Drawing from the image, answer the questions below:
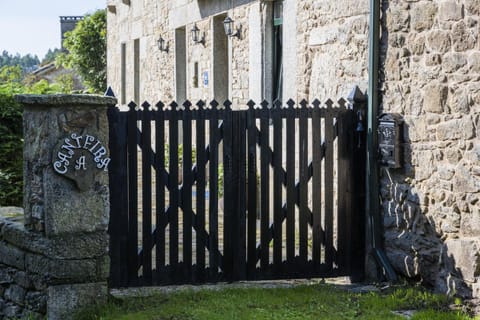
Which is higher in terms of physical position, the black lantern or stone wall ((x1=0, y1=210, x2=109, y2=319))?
the black lantern

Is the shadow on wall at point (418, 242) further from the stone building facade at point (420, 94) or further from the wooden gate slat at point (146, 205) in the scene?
the wooden gate slat at point (146, 205)

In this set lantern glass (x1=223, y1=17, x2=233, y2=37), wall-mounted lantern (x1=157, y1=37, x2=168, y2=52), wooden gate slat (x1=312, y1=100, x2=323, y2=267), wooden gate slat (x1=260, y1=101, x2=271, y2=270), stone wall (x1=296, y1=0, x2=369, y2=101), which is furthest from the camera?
wall-mounted lantern (x1=157, y1=37, x2=168, y2=52)

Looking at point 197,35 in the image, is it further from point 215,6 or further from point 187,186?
point 187,186

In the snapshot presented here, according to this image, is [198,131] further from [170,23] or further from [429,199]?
[170,23]

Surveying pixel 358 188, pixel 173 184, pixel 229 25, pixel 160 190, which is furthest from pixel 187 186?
pixel 229 25

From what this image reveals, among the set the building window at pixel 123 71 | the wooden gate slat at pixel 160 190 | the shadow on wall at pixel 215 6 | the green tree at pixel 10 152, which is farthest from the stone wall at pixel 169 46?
the wooden gate slat at pixel 160 190

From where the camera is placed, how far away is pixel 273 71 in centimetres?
1055

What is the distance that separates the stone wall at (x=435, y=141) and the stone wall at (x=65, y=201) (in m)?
2.31

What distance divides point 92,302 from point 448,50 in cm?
317

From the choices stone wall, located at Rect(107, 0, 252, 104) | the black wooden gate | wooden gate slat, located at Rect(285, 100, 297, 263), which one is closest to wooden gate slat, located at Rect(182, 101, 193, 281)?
the black wooden gate

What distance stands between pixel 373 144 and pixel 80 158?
2.44m

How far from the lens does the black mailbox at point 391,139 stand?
6859 mm

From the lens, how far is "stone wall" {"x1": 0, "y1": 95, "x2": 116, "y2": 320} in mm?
6098

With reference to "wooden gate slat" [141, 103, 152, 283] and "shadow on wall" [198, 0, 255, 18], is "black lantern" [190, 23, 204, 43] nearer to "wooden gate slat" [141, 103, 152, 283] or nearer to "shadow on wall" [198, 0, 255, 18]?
"shadow on wall" [198, 0, 255, 18]
